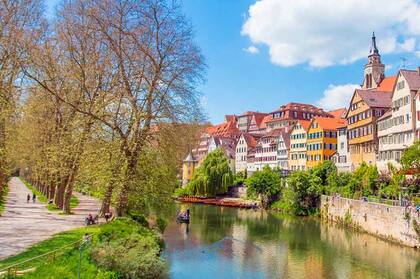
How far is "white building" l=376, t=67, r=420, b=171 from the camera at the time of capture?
4822 centimetres

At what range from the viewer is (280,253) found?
3288cm

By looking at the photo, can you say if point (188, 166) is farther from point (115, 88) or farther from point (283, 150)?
point (115, 88)

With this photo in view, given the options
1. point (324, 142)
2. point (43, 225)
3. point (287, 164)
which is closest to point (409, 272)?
point (43, 225)

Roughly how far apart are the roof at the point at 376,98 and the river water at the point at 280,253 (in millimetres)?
20517

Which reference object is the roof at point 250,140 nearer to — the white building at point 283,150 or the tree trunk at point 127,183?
the white building at point 283,150

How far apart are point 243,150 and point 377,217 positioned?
205 feet

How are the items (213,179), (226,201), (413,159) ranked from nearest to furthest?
(413,159) → (226,201) → (213,179)

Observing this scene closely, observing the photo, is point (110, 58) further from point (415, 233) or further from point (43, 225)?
point (415, 233)

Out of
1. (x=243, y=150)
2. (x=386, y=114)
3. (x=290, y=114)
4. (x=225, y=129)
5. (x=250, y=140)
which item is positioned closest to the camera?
(x=386, y=114)

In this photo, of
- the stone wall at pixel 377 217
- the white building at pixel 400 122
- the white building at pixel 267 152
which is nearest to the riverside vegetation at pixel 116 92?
the stone wall at pixel 377 217

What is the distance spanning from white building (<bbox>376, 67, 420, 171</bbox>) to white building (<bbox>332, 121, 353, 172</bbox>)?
10.7 metres

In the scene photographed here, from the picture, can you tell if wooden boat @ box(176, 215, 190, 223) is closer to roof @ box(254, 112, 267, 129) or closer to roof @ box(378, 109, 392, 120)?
roof @ box(378, 109, 392, 120)

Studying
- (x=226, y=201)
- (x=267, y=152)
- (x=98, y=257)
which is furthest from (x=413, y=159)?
(x=267, y=152)

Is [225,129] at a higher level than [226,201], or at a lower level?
higher
